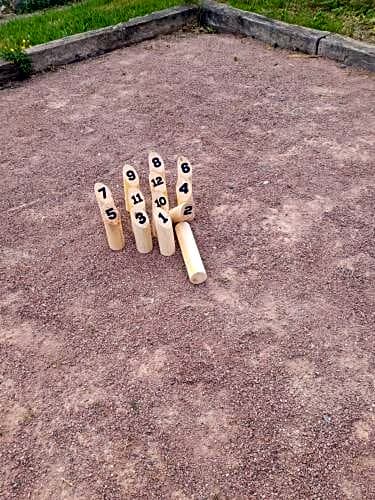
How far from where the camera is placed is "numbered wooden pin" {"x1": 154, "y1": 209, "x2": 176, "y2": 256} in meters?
3.36

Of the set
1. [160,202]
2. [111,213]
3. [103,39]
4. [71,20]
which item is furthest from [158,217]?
[71,20]

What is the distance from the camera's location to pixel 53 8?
325 inches

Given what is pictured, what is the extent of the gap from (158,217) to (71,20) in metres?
4.83

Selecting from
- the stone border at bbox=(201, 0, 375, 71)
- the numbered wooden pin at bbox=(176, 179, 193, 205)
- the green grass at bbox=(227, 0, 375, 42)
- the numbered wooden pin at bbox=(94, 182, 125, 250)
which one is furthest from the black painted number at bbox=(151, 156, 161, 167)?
the green grass at bbox=(227, 0, 375, 42)

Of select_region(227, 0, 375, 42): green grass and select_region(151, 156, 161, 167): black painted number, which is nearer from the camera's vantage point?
select_region(151, 156, 161, 167): black painted number

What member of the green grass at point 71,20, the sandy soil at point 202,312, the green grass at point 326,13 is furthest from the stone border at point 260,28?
the sandy soil at point 202,312

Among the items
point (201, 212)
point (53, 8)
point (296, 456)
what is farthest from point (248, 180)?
point (53, 8)

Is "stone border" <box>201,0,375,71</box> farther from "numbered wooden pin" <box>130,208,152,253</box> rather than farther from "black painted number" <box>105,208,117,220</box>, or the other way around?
"black painted number" <box>105,208,117,220</box>

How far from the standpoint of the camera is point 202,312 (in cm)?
314

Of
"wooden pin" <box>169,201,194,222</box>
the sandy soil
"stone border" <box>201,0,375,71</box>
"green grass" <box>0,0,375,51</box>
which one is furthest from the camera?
"green grass" <box>0,0,375,51</box>

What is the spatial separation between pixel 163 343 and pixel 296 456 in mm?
934

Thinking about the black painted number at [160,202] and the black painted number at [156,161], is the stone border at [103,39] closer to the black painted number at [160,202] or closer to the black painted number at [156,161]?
the black painted number at [156,161]

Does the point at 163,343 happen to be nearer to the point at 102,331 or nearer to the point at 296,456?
the point at 102,331

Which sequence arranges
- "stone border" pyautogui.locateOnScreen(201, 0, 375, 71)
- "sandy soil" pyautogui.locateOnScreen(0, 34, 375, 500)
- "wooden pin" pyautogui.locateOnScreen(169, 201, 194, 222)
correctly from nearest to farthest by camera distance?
"sandy soil" pyautogui.locateOnScreen(0, 34, 375, 500) → "wooden pin" pyautogui.locateOnScreen(169, 201, 194, 222) → "stone border" pyautogui.locateOnScreen(201, 0, 375, 71)
